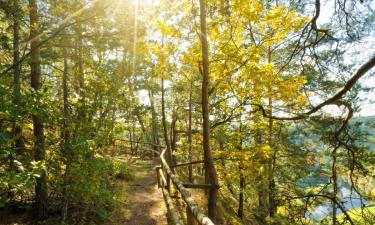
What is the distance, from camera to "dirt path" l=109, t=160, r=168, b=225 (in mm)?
7734

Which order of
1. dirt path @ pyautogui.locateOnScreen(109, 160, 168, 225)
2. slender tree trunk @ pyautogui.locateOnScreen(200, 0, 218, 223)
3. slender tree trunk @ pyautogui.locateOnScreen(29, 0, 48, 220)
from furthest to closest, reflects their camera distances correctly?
1. dirt path @ pyautogui.locateOnScreen(109, 160, 168, 225)
2. slender tree trunk @ pyautogui.locateOnScreen(29, 0, 48, 220)
3. slender tree trunk @ pyautogui.locateOnScreen(200, 0, 218, 223)

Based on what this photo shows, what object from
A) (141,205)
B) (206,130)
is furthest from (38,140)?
(206,130)

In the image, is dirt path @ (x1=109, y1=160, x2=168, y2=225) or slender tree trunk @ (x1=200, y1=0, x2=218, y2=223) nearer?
slender tree trunk @ (x1=200, y1=0, x2=218, y2=223)

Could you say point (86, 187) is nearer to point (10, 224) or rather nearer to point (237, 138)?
point (10, 224)

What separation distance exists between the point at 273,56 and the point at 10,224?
41.8ft

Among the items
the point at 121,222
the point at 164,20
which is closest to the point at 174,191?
the point at 121,222

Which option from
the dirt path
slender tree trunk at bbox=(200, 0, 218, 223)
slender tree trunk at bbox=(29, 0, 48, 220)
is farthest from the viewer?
the dirt path

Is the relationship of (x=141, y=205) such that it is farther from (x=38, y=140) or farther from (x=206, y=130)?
(x=206, y=130)

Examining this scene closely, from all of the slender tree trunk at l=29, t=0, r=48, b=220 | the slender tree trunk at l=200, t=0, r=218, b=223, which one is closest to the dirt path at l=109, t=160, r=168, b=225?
the slender tree trunk at l=200, t=0, r=218, b=223

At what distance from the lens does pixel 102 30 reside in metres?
6.71

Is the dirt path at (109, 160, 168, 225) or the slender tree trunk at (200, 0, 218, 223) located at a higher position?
the slender tree trunk at (200, 0, 218, 223)

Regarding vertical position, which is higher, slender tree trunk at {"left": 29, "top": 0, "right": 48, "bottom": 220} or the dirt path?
slender tree trunk at {"left": 29, "top": 0, "right": 48, "bottom": 220}

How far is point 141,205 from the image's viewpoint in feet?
30.0

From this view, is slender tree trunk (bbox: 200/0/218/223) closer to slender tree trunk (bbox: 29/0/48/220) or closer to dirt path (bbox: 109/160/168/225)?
dirt path (bbox: 109/160/168/225)
